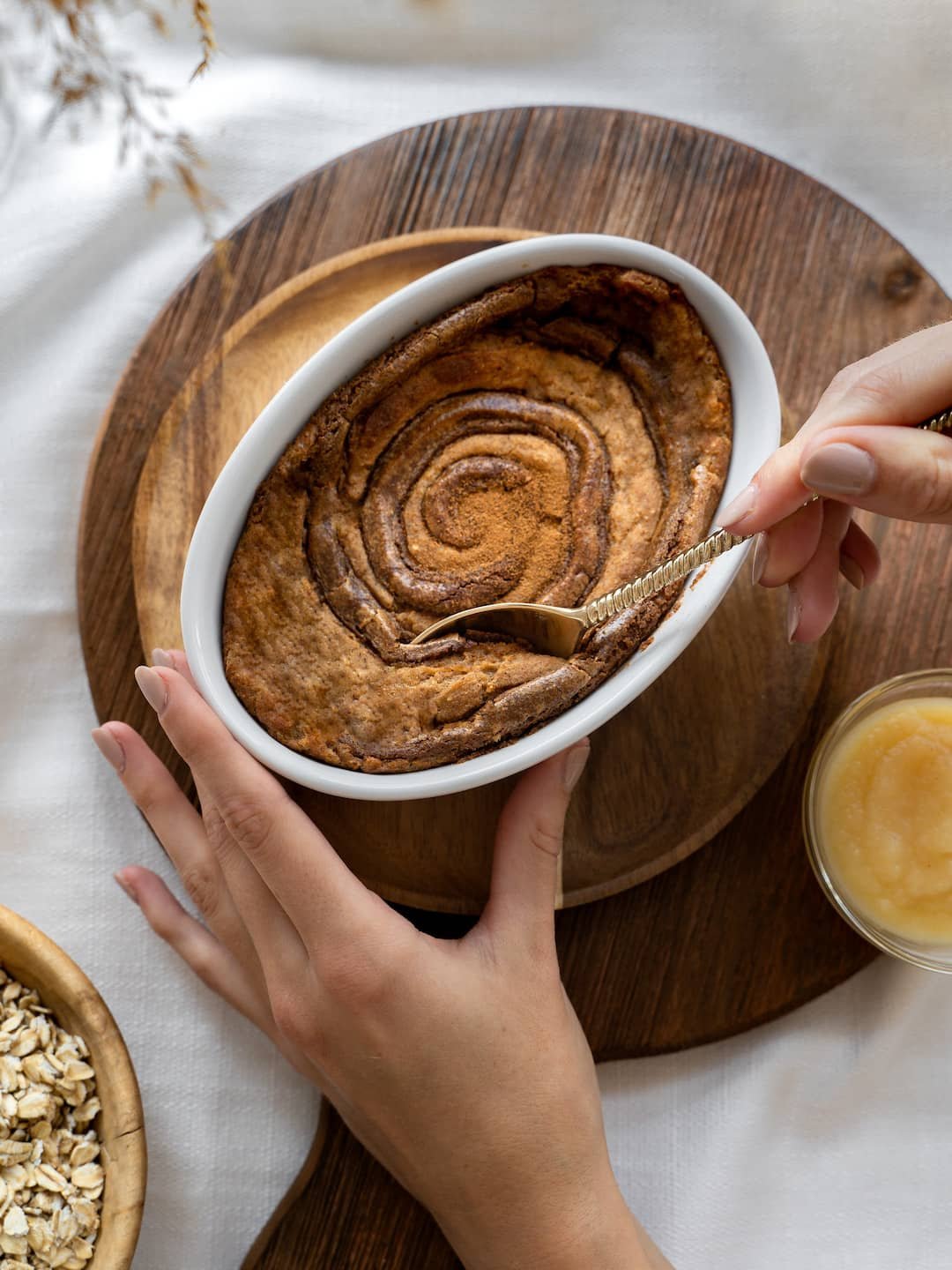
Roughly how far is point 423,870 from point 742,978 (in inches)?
22.0

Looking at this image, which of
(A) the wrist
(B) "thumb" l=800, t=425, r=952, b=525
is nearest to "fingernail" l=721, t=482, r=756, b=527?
(B) "thumb" l=800, t=425, r=952, b=525

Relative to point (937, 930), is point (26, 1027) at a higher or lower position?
lower

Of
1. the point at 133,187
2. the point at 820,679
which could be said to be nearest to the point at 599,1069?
the point at 820,679

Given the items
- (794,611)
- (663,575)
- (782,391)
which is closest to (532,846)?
(663,575)

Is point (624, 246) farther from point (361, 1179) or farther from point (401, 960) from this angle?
point (361, 1179)

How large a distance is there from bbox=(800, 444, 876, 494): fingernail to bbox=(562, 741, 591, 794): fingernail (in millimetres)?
500

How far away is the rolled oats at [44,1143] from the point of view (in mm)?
1628

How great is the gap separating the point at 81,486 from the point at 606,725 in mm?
1000

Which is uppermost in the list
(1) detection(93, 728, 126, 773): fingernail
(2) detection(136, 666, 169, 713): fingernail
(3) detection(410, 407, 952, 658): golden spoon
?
(3) detection(410, 407, 952, 658): golden spoon

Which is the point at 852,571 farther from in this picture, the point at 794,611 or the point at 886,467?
the point at 886,467

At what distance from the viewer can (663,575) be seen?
149cm

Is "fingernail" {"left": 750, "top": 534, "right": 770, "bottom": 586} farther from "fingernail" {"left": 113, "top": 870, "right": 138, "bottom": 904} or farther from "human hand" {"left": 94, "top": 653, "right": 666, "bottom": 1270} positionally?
"fingernail" {"left": 113, "top": 870, "right": 138, "bottom": 904}

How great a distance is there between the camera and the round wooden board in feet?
5.62

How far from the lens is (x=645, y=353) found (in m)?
1.66
